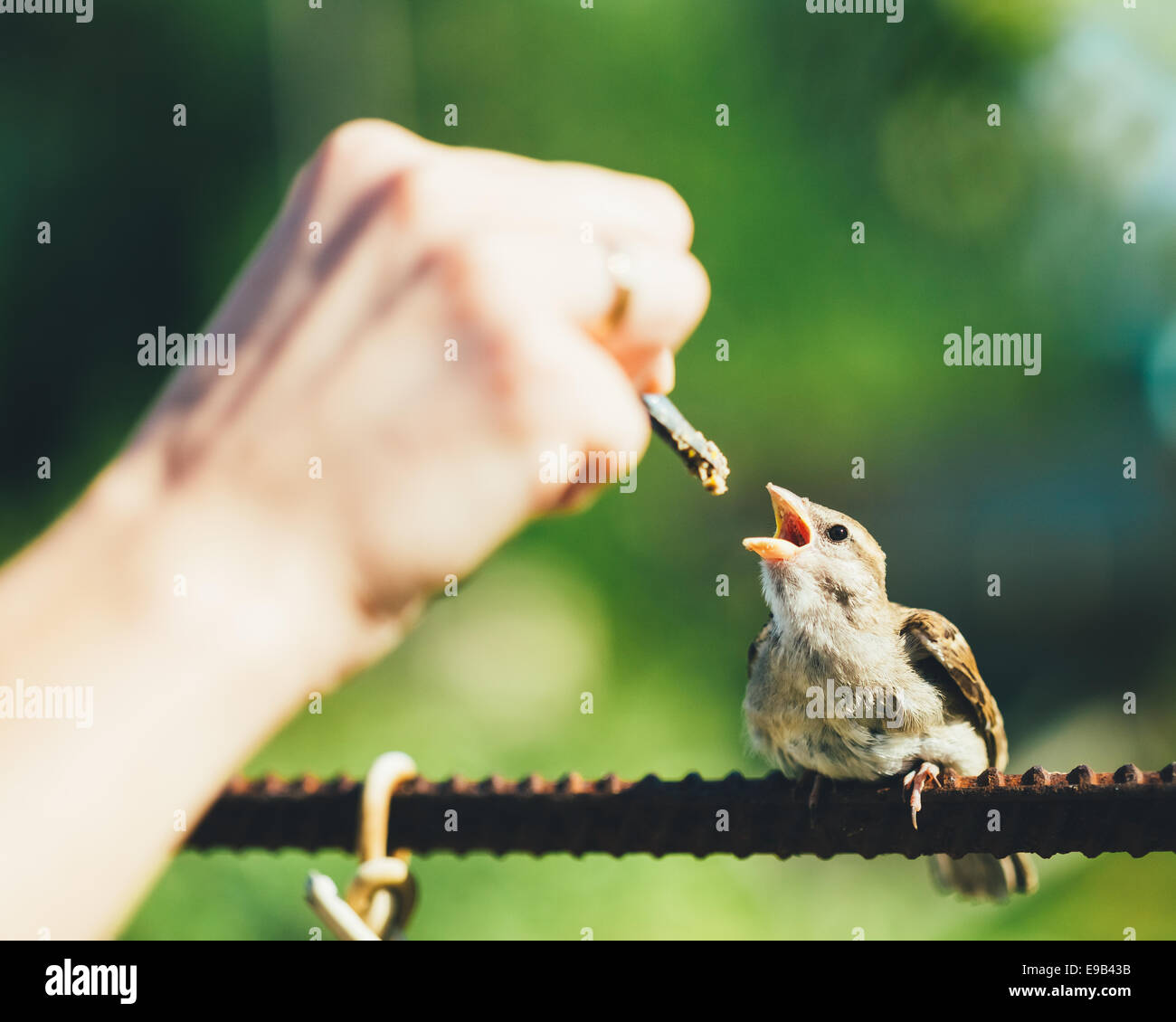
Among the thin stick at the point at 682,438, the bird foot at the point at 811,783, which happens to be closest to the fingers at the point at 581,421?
the thin stick at the point at 682,438

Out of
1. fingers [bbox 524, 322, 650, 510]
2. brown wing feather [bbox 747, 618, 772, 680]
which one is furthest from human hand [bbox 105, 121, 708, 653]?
brown wing feather [bbox 747, 618, 772, 680]

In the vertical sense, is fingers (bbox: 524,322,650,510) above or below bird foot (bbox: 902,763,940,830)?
above

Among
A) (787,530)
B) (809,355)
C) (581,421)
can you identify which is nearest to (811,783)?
(787,530)

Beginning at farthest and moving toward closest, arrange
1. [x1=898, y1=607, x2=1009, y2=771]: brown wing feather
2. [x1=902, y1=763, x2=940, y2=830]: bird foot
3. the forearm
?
[x1=898, y1=607, x2=1009, y2=771]: brown wing feather → [x1=902, y1=763, x2=940, y2=830]: bird foot → the forearm

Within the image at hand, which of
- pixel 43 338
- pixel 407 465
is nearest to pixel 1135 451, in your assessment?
pixel 407 465

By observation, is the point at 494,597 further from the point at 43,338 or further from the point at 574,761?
the point at 43,338

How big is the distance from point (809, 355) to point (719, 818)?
365cm

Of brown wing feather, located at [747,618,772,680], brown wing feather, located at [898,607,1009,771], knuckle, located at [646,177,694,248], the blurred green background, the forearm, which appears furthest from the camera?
the blurred green background

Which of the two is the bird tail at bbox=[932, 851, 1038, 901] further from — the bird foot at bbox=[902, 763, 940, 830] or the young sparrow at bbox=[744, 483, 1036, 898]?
the bird foot at bbox=[902, 763, 940, 830]

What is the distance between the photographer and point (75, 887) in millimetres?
641

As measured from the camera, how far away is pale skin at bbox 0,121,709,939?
25.5 inches

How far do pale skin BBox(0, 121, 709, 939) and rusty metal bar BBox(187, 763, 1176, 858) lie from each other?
0.89 feet

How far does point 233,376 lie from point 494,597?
11.3 ft

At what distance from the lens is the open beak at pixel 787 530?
5.66ft
